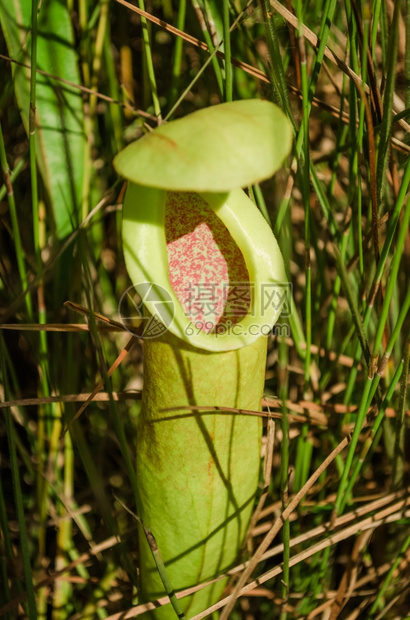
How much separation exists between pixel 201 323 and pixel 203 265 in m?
0.10

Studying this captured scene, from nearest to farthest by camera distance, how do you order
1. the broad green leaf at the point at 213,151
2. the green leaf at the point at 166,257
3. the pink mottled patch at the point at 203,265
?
the broad green leaf at the point at 213,151 → the green leaf at the point at 166,257 → the pink mottled patch at the point at 203,265

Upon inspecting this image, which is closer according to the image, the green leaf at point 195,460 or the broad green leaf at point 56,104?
the green leaf at point 195,460

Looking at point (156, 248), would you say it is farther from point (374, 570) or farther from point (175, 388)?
point (374, 570)

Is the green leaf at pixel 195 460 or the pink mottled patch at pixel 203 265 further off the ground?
the pink mottled patch at pixel 203 265

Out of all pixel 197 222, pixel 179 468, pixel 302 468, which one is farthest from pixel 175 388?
pixel 302 468

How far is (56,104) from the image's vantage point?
1.04 metres

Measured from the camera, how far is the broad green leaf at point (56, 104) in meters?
1.00

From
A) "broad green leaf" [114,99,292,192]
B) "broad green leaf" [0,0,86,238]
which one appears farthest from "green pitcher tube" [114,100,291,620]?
"broad green leaf" [0,0,86,238]

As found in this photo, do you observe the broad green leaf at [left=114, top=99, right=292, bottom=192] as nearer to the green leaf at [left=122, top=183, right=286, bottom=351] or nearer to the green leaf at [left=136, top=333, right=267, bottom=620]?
the green leaf at [left=122, top=183, right=286, bottom=351]

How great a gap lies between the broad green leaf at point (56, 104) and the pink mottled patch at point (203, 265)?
0.80 ft

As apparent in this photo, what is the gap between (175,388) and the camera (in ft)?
2.60

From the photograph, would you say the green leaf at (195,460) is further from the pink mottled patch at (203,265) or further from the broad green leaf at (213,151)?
the broad green leaf at (213,151)

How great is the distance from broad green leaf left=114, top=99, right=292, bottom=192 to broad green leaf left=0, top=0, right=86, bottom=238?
45cm

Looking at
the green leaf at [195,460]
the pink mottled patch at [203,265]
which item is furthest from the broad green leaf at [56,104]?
the green leaf at [195,460]
